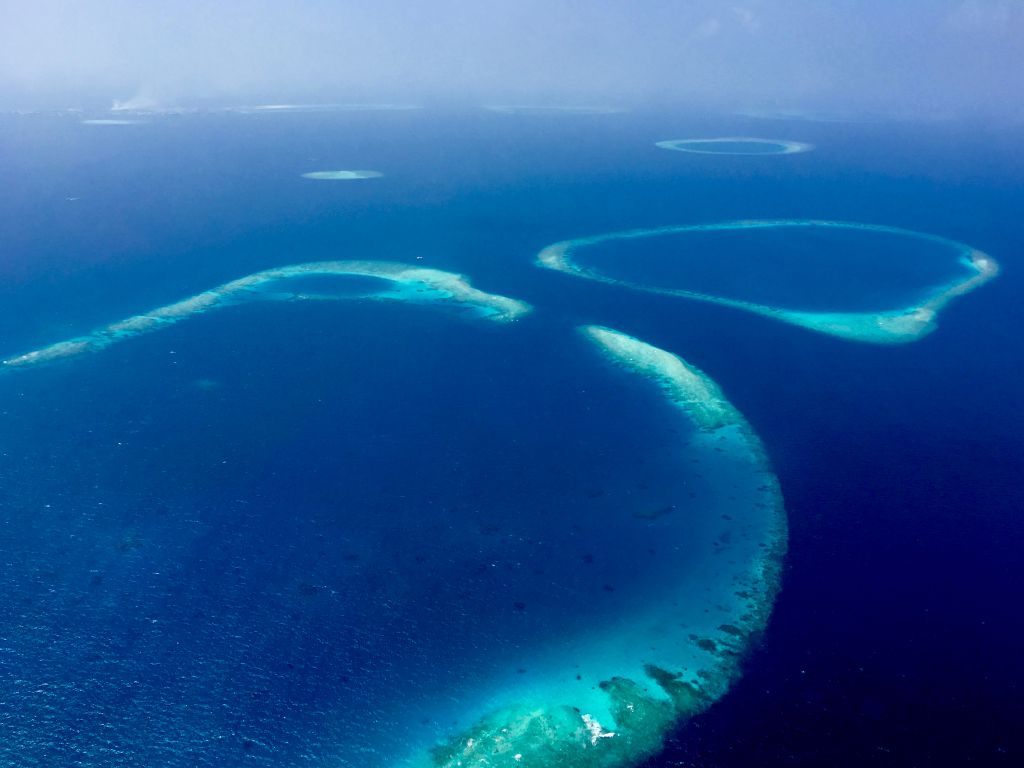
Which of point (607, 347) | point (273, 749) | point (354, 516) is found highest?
point (607, 347)

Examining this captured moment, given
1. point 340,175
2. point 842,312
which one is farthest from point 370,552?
point 340,175

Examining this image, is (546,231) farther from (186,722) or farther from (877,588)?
(186,722)

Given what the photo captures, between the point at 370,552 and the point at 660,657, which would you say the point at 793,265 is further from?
the point at 370,552

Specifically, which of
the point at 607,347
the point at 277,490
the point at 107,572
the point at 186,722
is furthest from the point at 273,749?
the point at 607,347

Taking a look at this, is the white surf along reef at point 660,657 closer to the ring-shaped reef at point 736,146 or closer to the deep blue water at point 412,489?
the deep blue water at point 412,489

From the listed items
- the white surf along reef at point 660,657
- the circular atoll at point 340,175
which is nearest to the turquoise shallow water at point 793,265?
the white surf along reef at point 660,657

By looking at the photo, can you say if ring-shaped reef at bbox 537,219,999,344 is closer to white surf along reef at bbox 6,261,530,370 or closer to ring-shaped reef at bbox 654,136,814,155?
white surf along reef at bbox 6,261,530,370
